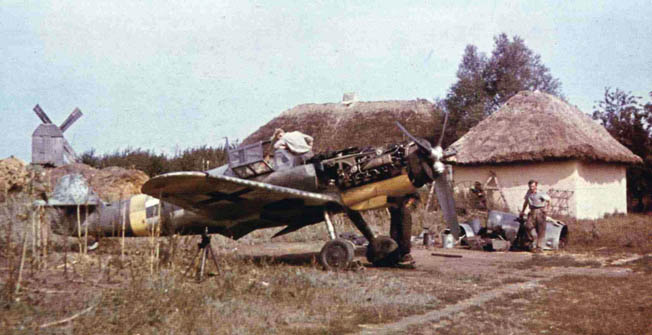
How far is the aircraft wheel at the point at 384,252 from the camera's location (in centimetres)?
1038

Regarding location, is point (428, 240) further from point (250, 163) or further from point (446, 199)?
point (250, 163)

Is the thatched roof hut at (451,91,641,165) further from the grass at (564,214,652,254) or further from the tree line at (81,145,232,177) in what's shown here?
the tree line at (81,145,232,177)

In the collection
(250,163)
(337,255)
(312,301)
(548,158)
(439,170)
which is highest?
(548,158)

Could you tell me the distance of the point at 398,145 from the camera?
9.69 m

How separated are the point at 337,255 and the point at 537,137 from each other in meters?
13.4

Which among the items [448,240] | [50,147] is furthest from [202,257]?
[50,147]

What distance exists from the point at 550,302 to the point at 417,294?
1.51 m

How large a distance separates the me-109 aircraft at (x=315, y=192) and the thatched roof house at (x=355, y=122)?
18.7 m

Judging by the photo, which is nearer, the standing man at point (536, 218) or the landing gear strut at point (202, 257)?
the landing gear strut at point (202, 257)

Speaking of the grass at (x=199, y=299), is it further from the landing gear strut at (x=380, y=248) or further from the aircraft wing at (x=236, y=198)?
the landing gear strut at (x=380, y=248)

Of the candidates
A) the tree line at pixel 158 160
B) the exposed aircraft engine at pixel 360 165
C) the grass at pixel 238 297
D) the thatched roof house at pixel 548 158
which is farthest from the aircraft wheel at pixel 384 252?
the tree line at pixel 158 160

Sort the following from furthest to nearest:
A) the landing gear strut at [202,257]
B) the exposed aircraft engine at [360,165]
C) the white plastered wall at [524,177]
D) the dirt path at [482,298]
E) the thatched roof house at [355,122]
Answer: the thatched roof house at [355,122] → the white plastered wall at [524,177] → the exposed aircraft engine at [360,165] → the landing gear strut at [202,257] → the dirt path at [482,298]

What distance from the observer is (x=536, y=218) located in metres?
13.6

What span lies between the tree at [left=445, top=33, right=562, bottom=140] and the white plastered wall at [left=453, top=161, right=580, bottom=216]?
312 inches
